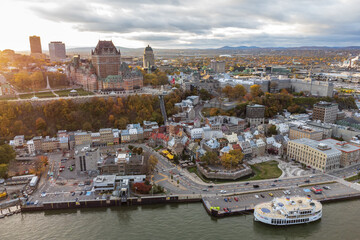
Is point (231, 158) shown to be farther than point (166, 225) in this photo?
Yes

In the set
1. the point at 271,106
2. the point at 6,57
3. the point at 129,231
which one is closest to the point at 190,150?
the point at 129,231

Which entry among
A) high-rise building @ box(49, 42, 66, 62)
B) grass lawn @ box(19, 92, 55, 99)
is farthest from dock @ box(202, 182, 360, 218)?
high-rise building @ box(49, 42, 66, 62)

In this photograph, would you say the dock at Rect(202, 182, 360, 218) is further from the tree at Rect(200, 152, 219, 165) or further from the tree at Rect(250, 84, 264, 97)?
the tree at Rect(250, 84, 264, 97)

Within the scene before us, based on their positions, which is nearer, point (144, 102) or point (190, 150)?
point (190, 150)

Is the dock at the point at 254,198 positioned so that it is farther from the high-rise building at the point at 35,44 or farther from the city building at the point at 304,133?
the high-rise building at the point at 35,44

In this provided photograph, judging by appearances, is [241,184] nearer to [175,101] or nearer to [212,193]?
[212,193]

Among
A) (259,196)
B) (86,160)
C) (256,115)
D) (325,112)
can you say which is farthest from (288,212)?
(325,112)

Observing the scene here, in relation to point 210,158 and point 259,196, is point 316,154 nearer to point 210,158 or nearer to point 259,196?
point 259,196
